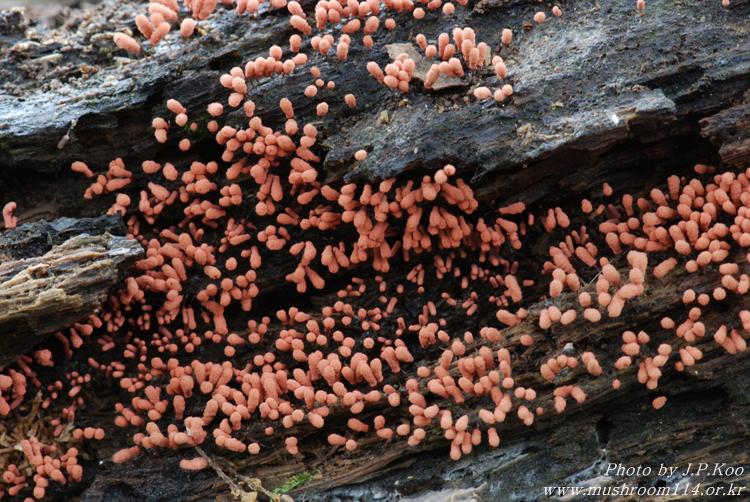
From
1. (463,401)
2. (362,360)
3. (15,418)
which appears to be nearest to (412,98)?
(362,360)

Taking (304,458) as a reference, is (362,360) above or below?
above

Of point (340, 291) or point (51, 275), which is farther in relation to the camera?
point (340, 291)

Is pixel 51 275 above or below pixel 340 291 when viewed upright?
above

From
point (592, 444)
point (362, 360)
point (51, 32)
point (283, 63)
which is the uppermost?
point (51, 32)

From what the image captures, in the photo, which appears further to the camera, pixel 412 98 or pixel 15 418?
pixel 15 418

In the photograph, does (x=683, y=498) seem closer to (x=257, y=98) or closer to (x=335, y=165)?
(x=335, y=165)

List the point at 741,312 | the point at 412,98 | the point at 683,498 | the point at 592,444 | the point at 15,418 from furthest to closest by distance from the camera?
the point at 15,418 < the point at 412,98 < the point at 592,444 < the point at 683,498 < the point at 741,312

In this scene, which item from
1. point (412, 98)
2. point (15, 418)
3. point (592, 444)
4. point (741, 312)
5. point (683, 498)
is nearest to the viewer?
point (741, 312)
